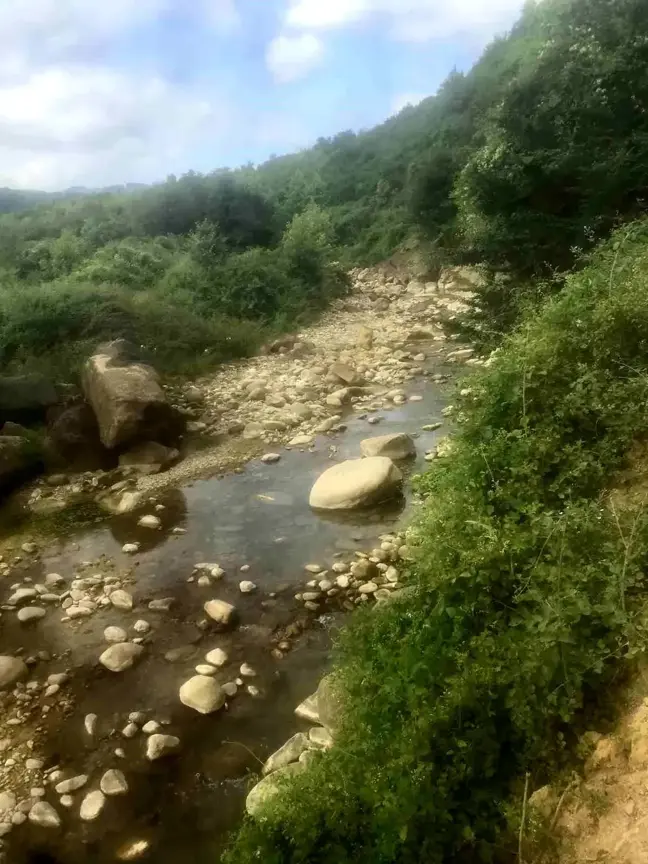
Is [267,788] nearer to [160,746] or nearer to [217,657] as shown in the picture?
[160,746]

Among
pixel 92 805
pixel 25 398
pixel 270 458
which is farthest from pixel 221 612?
pixel 25 398

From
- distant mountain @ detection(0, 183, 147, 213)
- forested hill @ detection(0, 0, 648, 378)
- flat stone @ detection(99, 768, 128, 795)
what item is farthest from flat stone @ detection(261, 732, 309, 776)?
distant mountain @ detection(0, 183, 147, 213)

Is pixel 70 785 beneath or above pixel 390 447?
beneath

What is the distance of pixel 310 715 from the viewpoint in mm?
3412

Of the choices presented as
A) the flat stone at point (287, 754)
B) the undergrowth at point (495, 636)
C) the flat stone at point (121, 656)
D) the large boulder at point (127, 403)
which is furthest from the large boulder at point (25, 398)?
the flat stone at point (287, 754)

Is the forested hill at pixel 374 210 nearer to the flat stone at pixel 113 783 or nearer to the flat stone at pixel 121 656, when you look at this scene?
the flat stone at pixel 121 656

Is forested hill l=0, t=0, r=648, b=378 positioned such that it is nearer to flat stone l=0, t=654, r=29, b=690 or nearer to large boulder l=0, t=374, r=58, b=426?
large boulder l=0, t=374, r=58, b=426

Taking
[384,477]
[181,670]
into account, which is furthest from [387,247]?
[181,670]

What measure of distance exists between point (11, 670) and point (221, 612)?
139 centimetres

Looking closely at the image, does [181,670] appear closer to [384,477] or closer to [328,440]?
[384,477]

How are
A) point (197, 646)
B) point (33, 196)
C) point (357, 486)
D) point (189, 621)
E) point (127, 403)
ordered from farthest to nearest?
point (33, 196)
point (127, 403)
point (357, 486)
point (189, 621)
point (197, 646)

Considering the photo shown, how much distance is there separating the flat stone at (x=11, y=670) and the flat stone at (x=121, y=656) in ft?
1.63

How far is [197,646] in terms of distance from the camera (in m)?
4.07

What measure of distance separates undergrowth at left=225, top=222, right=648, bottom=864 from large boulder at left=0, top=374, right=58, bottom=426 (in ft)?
18.5
